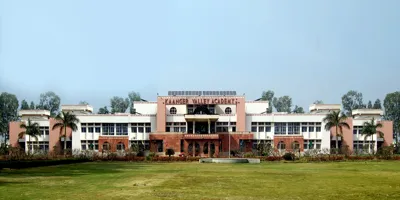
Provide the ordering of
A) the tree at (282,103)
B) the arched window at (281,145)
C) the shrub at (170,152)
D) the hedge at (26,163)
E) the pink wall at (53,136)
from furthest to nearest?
the tree at (282,103), the pink wall at (53,136), the arched window at (281,145), the shrub at (170,152), the hedge at (26,163)

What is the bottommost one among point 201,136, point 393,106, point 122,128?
point 201,136

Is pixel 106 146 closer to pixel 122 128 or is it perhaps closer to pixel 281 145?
pixel 122 128

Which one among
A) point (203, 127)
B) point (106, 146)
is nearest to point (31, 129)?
point (106, 146)

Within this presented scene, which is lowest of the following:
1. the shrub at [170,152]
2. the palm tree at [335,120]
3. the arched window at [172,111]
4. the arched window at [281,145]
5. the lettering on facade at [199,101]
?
the shrub at [170,152]

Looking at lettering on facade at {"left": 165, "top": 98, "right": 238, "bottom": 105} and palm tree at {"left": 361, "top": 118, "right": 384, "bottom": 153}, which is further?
lettering on facade at {"left": 165, "top": 98, "right": 238, "bottom": 105}

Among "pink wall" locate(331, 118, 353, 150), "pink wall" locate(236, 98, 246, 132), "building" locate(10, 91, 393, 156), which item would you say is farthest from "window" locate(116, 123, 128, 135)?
"pink wall" locate(331, 118, 353, 150)

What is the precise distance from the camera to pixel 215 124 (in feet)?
281

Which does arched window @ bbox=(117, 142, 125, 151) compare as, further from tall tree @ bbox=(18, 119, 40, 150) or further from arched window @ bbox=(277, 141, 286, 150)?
arched window @ bbox=(277, 141, 286, 150)

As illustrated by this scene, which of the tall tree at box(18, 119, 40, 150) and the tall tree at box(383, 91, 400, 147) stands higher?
the tall tree at box(383, 91, 400, 147)

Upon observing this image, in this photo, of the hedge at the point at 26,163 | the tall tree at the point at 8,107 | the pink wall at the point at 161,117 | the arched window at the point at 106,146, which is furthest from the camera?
the tall tree at the point at 8,107

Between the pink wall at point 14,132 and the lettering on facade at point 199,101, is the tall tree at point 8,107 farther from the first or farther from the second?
the lettering on facade at point 199,101

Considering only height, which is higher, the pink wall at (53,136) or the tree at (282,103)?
the tree at (282,103)

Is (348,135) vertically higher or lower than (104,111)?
lower

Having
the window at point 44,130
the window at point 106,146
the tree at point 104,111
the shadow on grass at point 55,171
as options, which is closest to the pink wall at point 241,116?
the window at point 106,146
